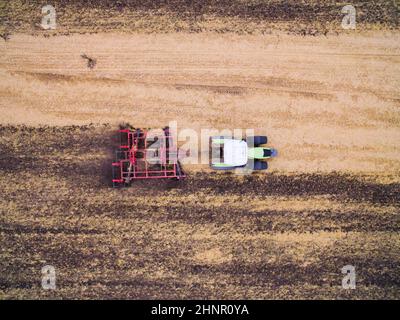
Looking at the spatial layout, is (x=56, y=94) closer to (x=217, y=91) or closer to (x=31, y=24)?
(x=31, y=24)

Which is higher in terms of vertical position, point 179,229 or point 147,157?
point 147,157

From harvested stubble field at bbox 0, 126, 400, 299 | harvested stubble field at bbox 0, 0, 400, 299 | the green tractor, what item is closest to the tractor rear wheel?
the green tractor

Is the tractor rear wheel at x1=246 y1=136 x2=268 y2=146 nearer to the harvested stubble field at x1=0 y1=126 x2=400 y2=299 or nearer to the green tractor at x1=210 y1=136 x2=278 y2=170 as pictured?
the green tractor at x1=210 y1=136 x2=278 y2=170

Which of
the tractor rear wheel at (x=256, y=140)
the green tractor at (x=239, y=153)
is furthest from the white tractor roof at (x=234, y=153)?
the tractor rear wheel at (x=256, y=140)

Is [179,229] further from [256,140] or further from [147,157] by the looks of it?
[256,140]

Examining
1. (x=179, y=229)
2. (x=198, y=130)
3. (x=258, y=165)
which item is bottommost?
(x=179, y=229)

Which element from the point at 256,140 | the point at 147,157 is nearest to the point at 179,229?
the point at 147,157
